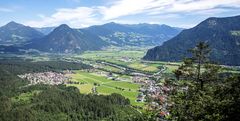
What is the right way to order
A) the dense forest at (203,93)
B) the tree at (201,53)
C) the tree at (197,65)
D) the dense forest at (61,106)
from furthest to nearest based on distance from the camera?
the dense forest at (61,106)
the tree at (201,53)
the tree at (197,65)
the dense forest at (203,93)

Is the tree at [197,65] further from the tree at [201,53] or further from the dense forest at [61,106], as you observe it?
the dense forest at [61,106]

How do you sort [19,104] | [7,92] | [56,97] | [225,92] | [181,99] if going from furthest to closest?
[7,92]
[56,97]
[19,104]
[225,92]
[181,99]

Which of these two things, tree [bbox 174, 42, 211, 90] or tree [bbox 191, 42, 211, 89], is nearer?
tree [bbox 174, 42, 211, 90]

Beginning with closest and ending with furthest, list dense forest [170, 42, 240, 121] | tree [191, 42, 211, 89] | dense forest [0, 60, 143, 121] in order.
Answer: dense forest [170, 42, 240, 121] → tree [191, 42, 211, 89] → dense forest [0, 60, 143, 121]

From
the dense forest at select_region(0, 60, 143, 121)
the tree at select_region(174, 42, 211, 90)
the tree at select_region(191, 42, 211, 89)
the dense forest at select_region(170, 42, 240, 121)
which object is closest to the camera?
the dense forest at select_region(170, 42, 240, 121)

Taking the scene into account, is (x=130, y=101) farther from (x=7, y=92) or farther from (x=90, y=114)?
(x=7, y=92)

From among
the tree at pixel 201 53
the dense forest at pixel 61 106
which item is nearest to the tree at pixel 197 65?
the tree at pixel 201 53

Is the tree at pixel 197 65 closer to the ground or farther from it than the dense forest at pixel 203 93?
farther from it

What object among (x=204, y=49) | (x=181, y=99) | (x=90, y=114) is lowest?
(x=90, y=114)

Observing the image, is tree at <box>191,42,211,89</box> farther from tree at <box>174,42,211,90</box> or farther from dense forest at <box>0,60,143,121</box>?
dense forest at <box>0,60,143,121</box>

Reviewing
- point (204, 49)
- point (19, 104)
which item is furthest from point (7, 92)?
point (204, 49)

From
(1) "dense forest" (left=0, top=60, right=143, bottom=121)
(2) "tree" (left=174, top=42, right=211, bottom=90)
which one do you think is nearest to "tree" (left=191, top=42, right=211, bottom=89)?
(2) "tree" (left=174, top=42, right=211, bottom=90)
